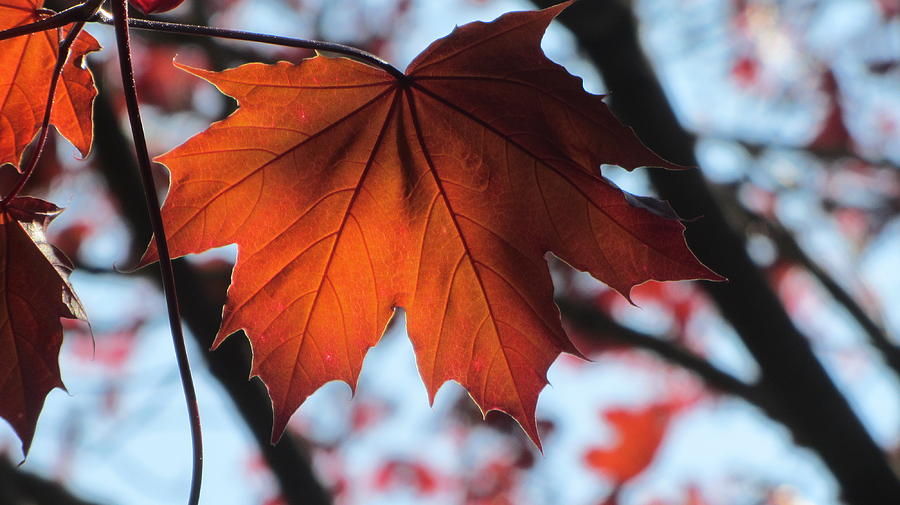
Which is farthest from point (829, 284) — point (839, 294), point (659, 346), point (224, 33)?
point (224, 33)

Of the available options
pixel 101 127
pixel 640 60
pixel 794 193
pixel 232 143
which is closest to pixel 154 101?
pixel 101 127

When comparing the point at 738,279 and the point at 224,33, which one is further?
the point at 738,279

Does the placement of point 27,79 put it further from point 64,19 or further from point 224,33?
point 224,33

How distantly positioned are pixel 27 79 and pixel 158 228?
0.43 metres

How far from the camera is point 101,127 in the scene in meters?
→ 2.49

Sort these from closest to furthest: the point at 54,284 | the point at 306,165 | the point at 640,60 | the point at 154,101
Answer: the point at 54,284, the point at 306,165, the point at 640,60, the point at 154,101

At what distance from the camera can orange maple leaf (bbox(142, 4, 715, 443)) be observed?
3.42ft

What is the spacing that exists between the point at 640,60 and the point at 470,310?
160 centimetres

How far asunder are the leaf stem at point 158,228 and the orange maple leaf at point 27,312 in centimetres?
25

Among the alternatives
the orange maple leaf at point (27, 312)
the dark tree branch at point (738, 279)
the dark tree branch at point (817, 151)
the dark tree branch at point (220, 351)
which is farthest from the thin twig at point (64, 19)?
the dark tree branch at point (817, 151)

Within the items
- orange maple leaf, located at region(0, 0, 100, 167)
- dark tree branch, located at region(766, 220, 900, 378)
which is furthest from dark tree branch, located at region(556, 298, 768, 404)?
orange maple leaf, located at region(0, 0, 100, 167)

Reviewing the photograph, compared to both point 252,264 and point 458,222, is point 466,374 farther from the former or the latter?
point 252,264

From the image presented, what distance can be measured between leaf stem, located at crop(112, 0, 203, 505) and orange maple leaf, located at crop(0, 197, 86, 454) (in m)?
0.25

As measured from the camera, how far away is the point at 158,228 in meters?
0.86
